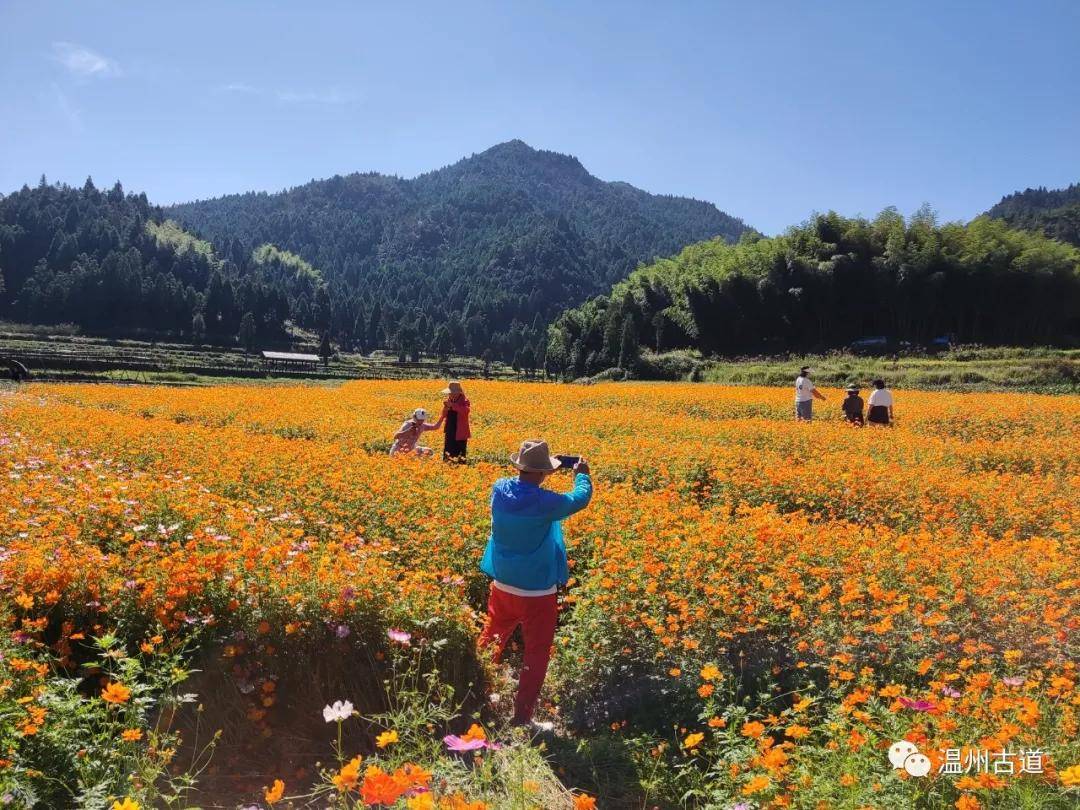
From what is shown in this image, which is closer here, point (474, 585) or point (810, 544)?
point (810, 544)

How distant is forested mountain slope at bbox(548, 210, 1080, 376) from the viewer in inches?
2018

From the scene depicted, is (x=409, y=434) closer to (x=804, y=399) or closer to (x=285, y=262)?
(x=804, y=399)

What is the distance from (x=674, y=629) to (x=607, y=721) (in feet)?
2.35

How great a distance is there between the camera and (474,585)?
19.5 ft

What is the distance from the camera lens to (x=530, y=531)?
421 cm

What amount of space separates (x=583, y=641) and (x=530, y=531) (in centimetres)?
99

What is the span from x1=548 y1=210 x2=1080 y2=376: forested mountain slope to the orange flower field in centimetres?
5241

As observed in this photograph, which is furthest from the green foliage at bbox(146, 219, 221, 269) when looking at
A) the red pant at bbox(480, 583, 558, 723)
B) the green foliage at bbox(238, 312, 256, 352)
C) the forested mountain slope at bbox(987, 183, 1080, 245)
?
the red pant at bbox(480, 583, 558, 723)

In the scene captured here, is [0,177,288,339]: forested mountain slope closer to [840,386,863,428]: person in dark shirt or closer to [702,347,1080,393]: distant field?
[702,347,1080,393]: distant field

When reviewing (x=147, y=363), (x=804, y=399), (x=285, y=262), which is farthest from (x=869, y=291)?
(x=285, y=262)

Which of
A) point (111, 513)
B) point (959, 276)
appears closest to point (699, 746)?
point (111, 513)

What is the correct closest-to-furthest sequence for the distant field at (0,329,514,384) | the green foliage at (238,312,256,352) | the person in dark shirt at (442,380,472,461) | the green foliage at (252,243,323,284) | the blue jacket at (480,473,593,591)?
1. the blue jacket at (480,473,593,591)
2. the person in dark shirt at (442,380,472,461)
3. the distant field at (0,329,514,384)
4. the green foliage at (238,312,256,352)
5. the green foliage at (252,243,323,284)

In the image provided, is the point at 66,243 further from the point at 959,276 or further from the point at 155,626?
the point at 155,626

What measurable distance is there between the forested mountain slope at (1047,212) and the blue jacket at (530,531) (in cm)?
8816
